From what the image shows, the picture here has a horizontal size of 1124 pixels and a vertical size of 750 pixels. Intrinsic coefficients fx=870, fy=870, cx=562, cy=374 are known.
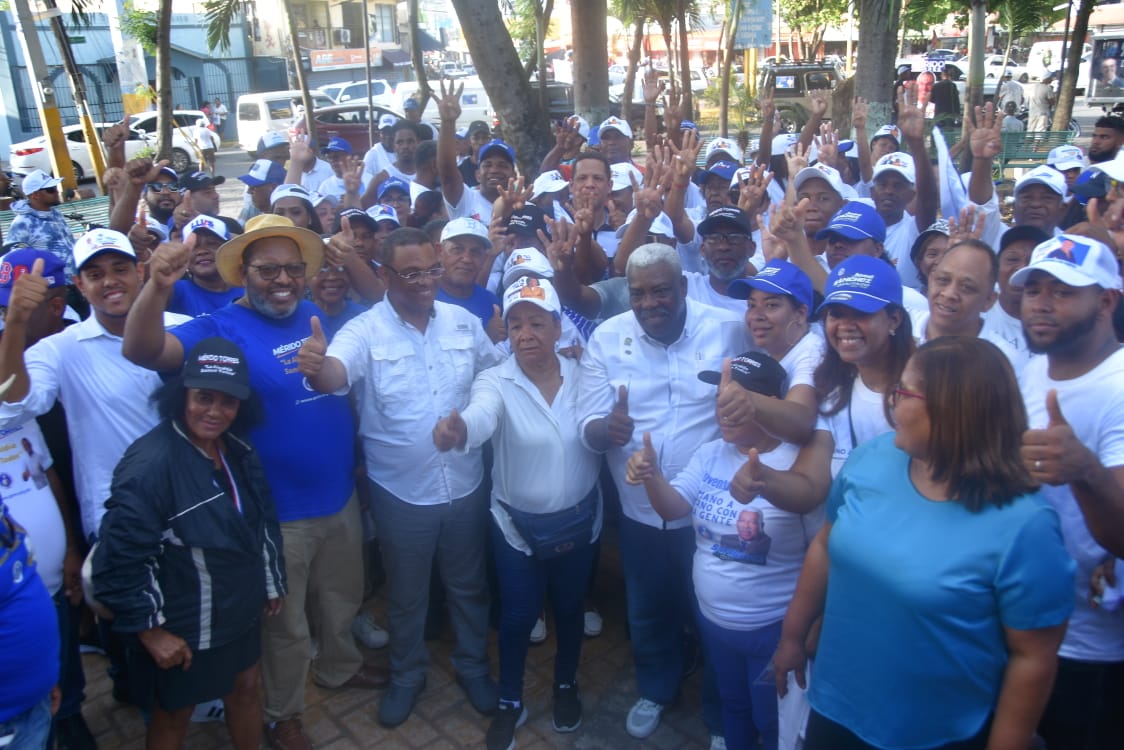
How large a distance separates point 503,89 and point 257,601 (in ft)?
21.2

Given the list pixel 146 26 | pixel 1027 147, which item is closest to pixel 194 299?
pixel 1027 147

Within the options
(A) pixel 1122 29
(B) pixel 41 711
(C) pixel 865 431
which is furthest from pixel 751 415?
(A) pixel 1122 29

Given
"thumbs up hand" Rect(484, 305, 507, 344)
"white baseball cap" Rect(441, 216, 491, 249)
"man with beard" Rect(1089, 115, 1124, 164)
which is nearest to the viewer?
"thumbs up hand" Rect(484, 305, 507, 344)

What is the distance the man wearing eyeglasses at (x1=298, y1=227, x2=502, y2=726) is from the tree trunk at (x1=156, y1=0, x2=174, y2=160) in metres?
8.42

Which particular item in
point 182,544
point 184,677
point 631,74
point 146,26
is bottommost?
point 184,677

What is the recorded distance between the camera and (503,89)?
859cm

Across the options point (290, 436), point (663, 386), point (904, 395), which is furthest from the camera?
point (663, 386)

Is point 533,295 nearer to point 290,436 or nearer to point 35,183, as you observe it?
point 290,436

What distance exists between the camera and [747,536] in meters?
3.08

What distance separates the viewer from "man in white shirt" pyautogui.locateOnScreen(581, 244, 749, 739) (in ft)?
12.2

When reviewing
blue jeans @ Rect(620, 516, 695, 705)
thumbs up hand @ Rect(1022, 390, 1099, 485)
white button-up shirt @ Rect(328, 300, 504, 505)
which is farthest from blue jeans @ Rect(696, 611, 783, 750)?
white button-up shirt @ Rect(328, 300, 504, 505)

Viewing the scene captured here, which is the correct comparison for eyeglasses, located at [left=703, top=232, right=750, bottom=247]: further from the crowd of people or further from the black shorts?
the black shorts

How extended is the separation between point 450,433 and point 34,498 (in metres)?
1.58

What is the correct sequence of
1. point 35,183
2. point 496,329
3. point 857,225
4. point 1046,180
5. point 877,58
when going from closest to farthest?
1. point 857,225
2. point 496,329
3. point 1046,180
4. point 35,183
5. point 877,58
